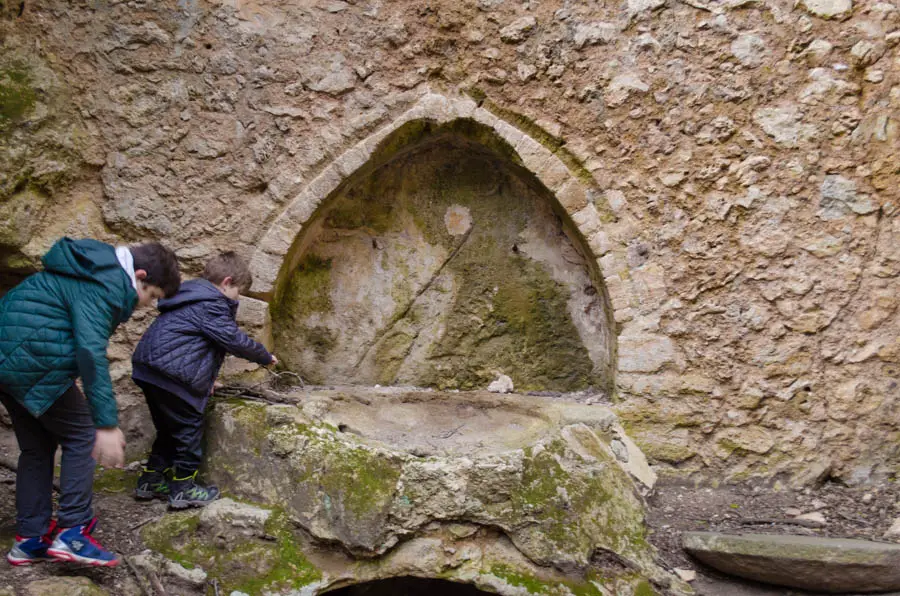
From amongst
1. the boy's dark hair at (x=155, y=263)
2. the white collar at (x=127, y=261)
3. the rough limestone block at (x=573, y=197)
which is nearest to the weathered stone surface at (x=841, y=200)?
the rough limestone block at (x=573, y=197)

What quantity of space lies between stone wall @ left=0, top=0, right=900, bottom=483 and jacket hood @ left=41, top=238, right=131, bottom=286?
1.17m

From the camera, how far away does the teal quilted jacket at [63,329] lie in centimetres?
228

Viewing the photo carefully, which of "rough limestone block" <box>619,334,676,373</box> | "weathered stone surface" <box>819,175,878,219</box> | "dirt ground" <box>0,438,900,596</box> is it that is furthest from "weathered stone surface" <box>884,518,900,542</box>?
"weathered stone surface" <box>819,175,878,219</box>

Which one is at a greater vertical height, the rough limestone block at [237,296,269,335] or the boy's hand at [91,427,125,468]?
the rough limestone block at [237,296,269,335]

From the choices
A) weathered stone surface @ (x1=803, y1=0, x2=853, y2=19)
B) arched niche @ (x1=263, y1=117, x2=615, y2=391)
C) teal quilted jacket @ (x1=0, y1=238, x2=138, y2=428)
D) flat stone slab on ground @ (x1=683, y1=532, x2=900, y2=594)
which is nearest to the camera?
teal quilted jacket @ (x1=0, y1=238, x2=138, y2=428)

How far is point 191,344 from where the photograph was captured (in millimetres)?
2895

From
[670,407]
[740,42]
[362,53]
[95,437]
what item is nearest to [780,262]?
[670,407]

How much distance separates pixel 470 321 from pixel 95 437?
2201 mm

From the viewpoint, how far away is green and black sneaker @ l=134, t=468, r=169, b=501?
119 inches

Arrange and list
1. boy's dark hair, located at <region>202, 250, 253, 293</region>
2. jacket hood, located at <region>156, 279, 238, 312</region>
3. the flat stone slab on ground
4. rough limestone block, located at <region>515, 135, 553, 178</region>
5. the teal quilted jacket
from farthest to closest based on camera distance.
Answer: rough limestone block, located at <region>515, 135, 553, 178</region>
boy's dark hair, located at <region>202, 250, 253, 293</region>
jacket hood, located at <region>156, 279, 238, 312</region>
the flat stone slab on ground
the teal quilted jacket

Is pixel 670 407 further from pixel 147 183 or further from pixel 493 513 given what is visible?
pixel 147 183

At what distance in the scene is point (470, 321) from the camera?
13.5ft

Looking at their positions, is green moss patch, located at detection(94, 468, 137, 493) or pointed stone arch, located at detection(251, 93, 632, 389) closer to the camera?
green moss patch, located at detection(94, 468, 137, 493)

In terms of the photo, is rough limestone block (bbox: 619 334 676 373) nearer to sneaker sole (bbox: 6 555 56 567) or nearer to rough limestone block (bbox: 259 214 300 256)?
rough limestone block (bbox: 259 214 300 256)
